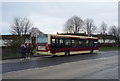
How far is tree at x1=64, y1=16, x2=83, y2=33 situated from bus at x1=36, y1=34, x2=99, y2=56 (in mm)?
52921

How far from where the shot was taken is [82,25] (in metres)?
86.1

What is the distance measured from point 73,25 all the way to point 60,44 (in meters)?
59.8

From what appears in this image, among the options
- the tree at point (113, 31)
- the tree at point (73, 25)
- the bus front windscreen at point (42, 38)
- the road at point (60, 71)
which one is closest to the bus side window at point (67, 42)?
the bus front windscreen at point (42, 38)

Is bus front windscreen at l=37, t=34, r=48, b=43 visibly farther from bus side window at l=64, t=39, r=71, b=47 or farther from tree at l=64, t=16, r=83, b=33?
tree at l=64, t=16, r=83, b=33

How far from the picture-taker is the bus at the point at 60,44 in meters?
23.2

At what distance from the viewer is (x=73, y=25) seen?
→ 83688 mm

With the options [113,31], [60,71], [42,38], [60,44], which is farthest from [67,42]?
[113,31]

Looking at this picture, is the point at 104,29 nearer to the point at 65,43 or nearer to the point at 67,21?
the point at 67,21

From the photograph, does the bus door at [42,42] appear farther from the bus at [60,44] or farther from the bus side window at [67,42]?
the bus side window at [67,42]

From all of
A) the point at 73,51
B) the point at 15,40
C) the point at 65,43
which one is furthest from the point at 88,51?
the point at 15,40

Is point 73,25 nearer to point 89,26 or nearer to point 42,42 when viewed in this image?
point 89,26

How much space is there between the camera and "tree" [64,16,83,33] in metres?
83.6

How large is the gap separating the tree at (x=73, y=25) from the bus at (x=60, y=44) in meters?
52.9

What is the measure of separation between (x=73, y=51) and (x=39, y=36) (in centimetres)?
549
